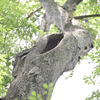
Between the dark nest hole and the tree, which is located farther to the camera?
the dark nest hole

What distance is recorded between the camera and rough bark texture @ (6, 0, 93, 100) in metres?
2.01

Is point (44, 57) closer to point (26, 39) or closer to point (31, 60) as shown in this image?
point (31, 60)

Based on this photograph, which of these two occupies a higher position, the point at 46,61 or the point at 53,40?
the point at 53,40

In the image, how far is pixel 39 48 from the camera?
2.86m

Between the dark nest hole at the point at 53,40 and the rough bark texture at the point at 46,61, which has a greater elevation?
the dark nest hole at the point at 53,40

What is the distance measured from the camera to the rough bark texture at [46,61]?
2.01 m

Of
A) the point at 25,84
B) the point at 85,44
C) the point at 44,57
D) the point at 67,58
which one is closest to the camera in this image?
the point at 25,84

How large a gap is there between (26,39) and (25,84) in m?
1.94

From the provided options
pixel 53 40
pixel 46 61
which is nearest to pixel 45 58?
pixel 46 61

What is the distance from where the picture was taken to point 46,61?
2.33 metres

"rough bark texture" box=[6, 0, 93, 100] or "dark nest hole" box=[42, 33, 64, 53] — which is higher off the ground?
"dark nest hole" box=[42, 33, 64, 53]

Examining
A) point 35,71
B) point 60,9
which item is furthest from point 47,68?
point 60,9

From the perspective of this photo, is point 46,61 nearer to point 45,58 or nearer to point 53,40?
point 45,58

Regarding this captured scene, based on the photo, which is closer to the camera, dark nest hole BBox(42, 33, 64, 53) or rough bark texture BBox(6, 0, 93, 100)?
rough bark texture BBox(6, 0, 93, 100)
